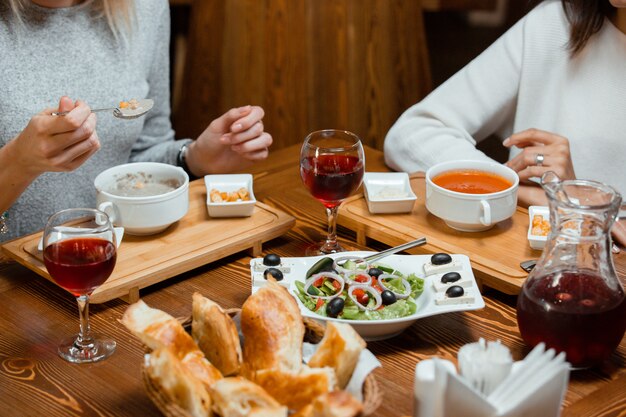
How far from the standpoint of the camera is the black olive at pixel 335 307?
4.31ft

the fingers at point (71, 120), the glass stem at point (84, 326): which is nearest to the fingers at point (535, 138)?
the fingers at point (71, 120)

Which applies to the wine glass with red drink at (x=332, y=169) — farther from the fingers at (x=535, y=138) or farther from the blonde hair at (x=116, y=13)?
the blonde hair at (x=116, y=13)

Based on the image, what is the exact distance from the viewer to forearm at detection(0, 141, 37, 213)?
170 centimetres

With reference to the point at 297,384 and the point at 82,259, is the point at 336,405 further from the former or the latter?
the point at 82,259

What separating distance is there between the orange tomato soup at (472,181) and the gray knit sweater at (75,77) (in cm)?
82

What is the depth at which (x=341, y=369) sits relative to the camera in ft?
3.44

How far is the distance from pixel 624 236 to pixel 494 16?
2595 mm

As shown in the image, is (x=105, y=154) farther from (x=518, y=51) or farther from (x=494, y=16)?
(x=494, y=16)

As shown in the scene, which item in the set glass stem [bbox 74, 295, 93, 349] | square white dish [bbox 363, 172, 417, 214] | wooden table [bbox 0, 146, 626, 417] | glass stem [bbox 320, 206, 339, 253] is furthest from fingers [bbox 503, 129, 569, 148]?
glass stem [bbox 74, 295, 93, 349]

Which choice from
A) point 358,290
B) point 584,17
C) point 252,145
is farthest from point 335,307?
point 584,17

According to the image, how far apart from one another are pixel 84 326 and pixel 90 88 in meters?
0.97

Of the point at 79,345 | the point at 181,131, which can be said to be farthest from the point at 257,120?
the point at 181,131

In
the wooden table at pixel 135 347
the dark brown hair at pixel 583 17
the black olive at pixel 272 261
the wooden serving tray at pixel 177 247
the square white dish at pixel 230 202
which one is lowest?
the wooden table at pixel 135 347

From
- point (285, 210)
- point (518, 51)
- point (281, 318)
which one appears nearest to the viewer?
point (281, 318)
